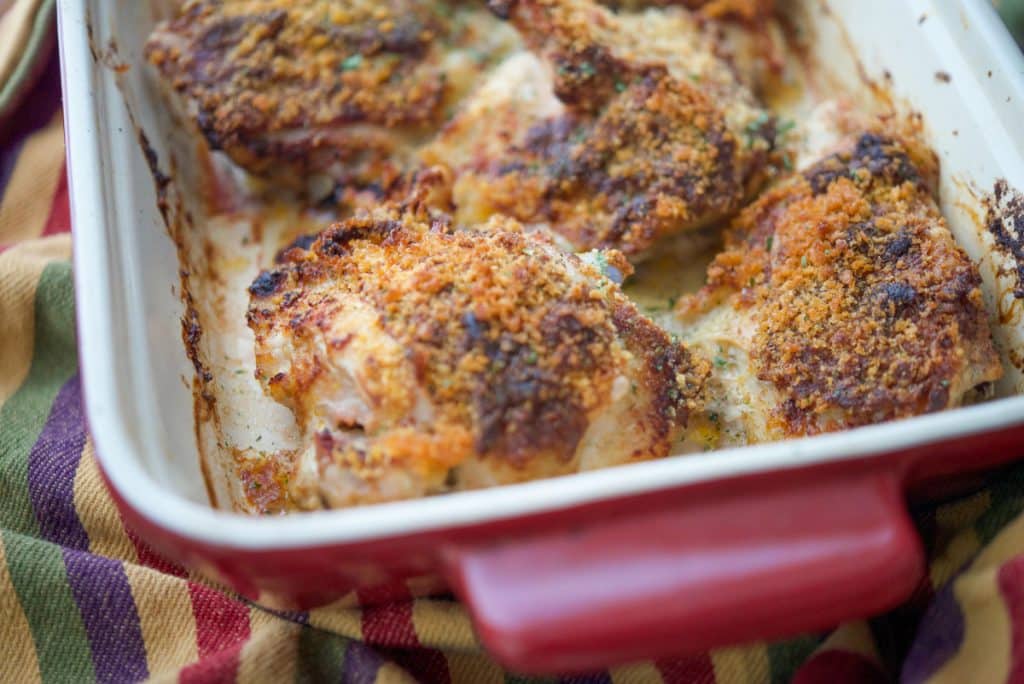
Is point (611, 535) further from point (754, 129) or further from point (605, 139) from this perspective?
point (754, 129)

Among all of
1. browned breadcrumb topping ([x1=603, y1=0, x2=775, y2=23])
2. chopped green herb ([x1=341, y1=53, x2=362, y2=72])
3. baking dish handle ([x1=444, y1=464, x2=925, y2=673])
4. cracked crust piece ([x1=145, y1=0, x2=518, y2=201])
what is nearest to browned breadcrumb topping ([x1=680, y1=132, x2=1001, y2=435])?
baking dish handle ([x1=444, y1=464, x2=925, y2=673])

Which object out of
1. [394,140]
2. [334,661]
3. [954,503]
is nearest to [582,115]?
[394,140]

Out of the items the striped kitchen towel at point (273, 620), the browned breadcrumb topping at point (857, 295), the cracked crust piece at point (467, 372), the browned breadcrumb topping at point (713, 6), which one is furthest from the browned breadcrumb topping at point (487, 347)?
the browned breadcrumb topping at point (713, 6)

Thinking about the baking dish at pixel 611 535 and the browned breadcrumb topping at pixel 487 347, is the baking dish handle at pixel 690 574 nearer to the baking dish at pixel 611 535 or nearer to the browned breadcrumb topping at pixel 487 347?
the baking dish at pixel 611 535

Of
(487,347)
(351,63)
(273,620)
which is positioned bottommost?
(273,620)

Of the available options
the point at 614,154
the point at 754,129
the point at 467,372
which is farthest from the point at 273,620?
the point at 754,129

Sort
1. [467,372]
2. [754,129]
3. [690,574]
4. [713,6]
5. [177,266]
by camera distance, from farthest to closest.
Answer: [713,6]
[754,129]
[177,266]
[467,372]
[690,574]

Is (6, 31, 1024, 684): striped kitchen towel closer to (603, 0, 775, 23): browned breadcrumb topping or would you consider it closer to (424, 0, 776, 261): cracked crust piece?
(424, 0, 776, 261): cracked crust piece

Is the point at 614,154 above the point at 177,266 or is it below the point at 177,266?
above
